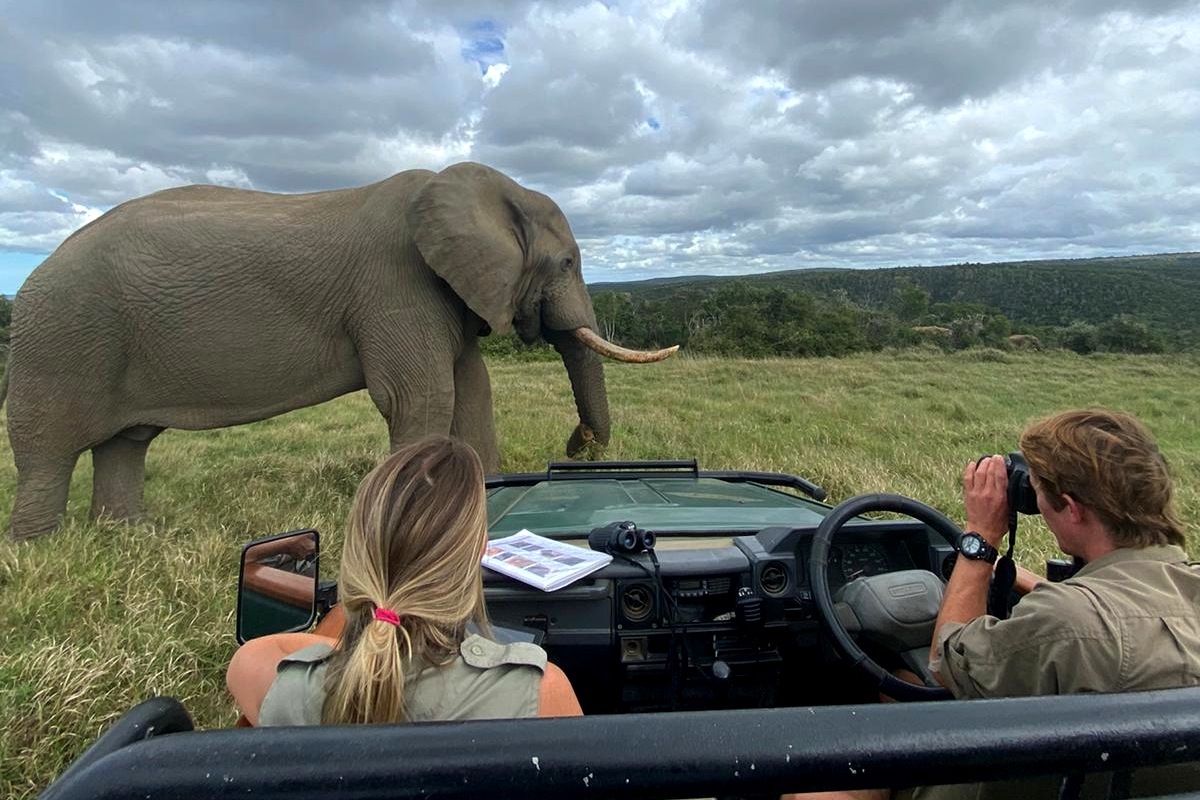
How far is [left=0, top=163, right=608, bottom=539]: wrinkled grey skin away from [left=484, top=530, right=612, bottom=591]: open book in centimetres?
349

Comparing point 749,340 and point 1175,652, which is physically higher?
point 1175,652

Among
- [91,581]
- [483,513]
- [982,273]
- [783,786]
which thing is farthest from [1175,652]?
[982,273]

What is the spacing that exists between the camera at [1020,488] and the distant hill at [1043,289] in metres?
53.4

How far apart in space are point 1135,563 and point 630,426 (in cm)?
846

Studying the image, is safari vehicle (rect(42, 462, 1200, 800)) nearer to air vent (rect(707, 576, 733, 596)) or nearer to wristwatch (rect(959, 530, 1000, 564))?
air vent (rect(707, 576, 733, 596))

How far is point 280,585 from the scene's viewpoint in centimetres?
220

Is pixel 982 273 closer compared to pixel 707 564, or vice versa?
pixel 707 564

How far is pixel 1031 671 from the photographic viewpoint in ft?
4.91

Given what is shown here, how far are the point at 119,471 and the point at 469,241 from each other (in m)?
2.96

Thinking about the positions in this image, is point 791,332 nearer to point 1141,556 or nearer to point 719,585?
point 719,585

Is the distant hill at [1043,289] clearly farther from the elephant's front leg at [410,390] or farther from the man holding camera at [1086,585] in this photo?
the man holding camera at [1086,585]

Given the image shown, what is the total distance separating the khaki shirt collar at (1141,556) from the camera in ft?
5.52

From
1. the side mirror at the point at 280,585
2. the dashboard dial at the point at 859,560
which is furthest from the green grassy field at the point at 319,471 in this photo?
the dashboard dial at the point at 859,560

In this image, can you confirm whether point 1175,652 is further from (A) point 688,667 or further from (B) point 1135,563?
(A) point 688,667
